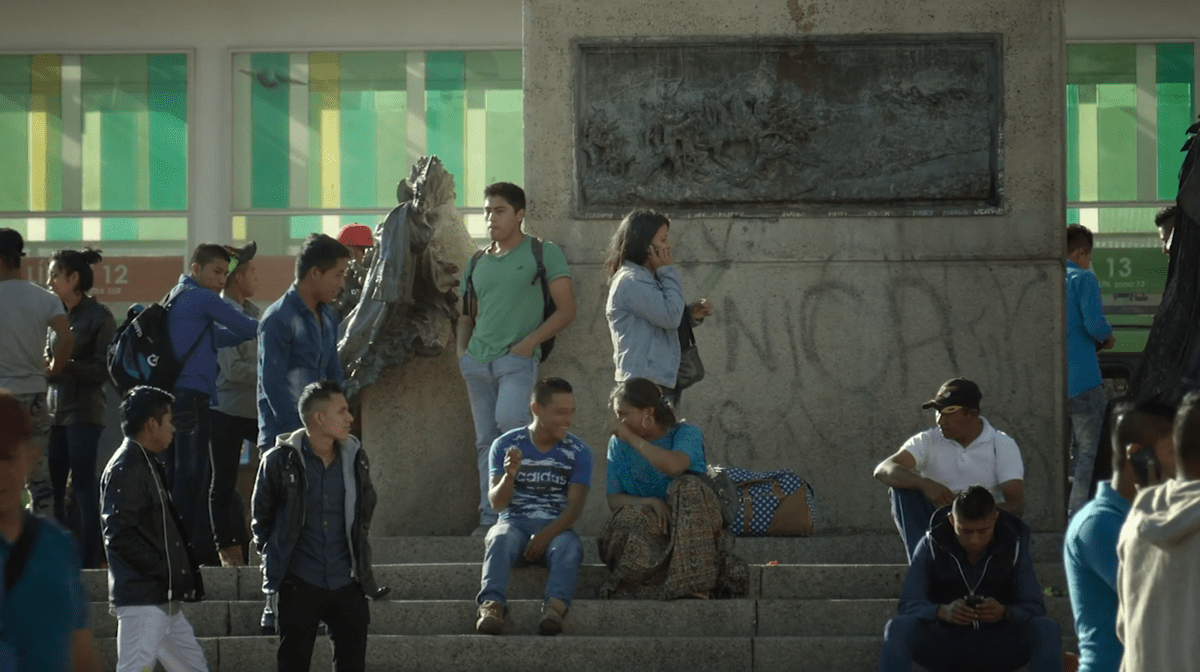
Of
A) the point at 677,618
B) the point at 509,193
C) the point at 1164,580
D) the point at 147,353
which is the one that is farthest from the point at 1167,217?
the point at 1164,580

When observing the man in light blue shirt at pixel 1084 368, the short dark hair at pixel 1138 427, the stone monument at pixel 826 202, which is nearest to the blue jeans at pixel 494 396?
the stone monument at pixel 826 202

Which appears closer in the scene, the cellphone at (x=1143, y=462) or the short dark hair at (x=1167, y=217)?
the cellphone at (x=1143, y=462)

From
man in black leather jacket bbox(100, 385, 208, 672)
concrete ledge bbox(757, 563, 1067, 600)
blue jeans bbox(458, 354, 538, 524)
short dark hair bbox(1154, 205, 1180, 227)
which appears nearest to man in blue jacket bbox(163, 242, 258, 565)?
blue jeans bbox(458, 354, 538, 524)

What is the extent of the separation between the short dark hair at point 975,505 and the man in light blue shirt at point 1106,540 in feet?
5.37

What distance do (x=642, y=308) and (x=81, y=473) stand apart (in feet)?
10.2

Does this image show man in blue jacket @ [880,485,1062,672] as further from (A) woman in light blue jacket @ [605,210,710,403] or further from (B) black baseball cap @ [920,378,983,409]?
(A) woman in light blue jacket @ [605,210,710,403]

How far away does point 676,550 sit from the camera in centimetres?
845

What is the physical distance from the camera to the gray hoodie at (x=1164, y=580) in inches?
181

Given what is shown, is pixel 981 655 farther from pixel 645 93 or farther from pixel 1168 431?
pixel 645 93

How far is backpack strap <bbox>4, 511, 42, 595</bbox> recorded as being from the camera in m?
4.48

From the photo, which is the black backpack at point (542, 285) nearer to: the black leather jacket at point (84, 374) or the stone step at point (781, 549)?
the stone step at point (781, 549)

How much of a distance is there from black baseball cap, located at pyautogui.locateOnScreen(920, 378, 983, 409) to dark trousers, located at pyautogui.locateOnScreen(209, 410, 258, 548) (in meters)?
3.46

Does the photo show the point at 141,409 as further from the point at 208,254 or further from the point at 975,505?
the point at 975,505

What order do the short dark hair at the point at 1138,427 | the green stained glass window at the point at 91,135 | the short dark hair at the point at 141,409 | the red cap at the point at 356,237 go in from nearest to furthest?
the short dark hair at the point at 1138,427, the short dark hair at the point at 141,409, the red cap at the point at 356,237, the green stained glass window at the point at 91,135
